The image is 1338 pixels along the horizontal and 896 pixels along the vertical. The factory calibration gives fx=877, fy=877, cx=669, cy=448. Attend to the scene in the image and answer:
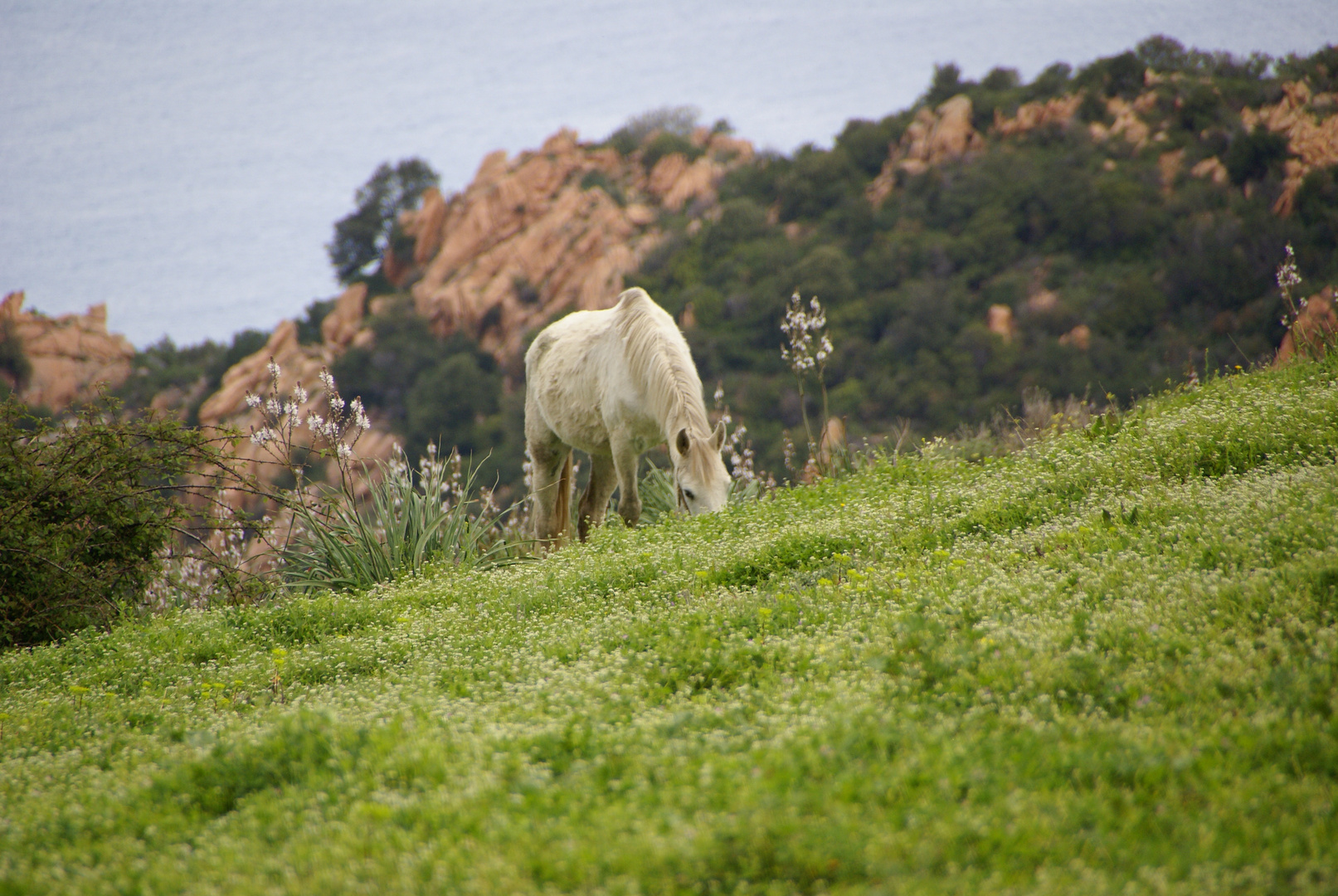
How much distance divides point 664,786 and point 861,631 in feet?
5.65

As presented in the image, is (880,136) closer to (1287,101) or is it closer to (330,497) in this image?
(1287,101)

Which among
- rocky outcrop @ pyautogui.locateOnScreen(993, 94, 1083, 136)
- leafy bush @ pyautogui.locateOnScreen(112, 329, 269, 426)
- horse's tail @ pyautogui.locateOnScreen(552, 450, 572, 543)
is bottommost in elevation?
horse's tail @ pyautogui.locateOnScreen(552, 450, 572, 543)

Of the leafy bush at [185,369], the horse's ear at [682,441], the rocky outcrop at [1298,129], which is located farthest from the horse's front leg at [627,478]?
the leafy bush at [185,369]

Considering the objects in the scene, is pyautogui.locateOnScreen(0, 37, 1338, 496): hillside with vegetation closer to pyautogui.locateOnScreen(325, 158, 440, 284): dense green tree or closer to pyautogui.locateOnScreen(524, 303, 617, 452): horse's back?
pyautogui.locateOnScreen(325, 158, 440, 284): dense green tree

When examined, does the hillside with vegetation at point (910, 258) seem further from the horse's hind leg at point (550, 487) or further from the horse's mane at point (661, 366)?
the horse's mane at point (661, 366)

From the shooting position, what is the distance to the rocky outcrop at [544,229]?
43156 millimetres

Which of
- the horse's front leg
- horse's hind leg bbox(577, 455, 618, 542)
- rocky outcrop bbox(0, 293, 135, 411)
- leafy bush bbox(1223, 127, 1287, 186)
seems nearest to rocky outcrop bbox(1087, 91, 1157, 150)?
leafy bush bbox(1223, 127, 1287, 186)

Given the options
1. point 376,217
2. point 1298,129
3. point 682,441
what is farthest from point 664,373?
Answer: point 376,217

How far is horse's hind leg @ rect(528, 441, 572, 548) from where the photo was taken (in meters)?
10.3

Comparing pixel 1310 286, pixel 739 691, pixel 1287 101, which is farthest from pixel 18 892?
pixel 1287 101

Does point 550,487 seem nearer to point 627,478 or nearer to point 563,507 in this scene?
point 563,507

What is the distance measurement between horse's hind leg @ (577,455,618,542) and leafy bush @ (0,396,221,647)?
390cm

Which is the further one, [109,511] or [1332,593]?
[109,511]

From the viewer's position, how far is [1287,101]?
31750 mm
